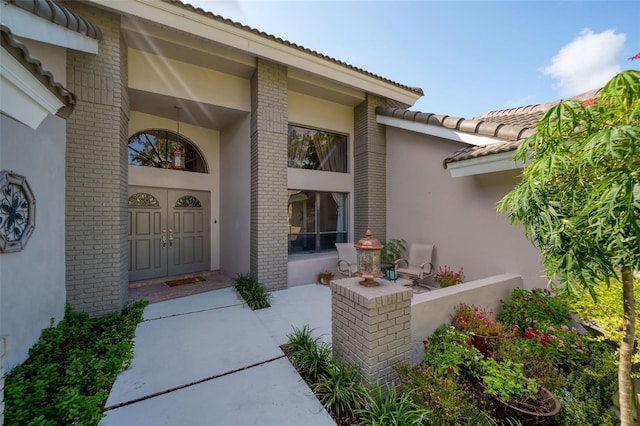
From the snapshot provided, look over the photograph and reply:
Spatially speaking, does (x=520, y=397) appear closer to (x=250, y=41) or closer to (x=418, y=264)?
(x=418, y=264)

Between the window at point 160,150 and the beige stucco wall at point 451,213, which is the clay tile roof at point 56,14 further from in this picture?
the beige stucco wall at point 451,213

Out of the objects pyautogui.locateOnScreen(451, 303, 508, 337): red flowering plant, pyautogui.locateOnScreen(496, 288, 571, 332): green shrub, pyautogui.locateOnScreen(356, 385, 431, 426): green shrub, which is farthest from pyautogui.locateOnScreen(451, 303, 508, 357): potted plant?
pyautogui.locateOnScreen(356, 385, 431, 426): green shrub

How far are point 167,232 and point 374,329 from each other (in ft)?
21.8

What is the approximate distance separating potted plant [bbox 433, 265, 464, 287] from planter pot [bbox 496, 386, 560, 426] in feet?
9.30

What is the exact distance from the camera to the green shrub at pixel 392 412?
6.63 feet

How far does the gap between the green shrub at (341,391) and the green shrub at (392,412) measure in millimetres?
102

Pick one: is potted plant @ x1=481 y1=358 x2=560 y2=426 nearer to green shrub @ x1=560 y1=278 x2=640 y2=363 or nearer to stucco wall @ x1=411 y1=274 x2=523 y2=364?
stucco wall @ x1=411 y1=274 x2=523 y2=364

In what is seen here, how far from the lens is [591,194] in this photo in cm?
142

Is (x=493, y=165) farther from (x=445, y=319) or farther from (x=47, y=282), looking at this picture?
(x=47, y=282)

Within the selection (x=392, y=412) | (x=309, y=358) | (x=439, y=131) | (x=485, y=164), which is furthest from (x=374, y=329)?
(x=439, y=131)

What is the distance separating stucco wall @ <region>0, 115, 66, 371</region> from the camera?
8.55 feet

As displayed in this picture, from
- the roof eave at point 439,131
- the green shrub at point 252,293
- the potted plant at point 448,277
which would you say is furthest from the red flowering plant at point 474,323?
the green shrub at point 252,293

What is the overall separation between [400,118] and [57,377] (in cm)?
763

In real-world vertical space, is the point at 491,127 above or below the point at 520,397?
above
